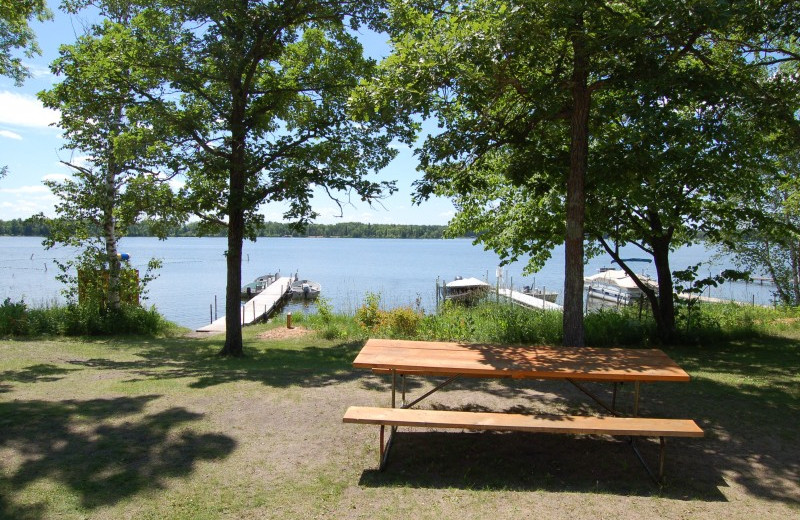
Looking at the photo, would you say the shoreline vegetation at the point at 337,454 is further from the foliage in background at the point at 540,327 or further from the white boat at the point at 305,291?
the white boat at the point at 305,291

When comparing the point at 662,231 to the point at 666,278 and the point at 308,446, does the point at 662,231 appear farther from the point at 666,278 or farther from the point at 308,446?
the point at 308,446

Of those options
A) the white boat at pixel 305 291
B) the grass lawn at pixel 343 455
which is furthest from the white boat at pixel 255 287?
the grass lawn at pixel 343 455

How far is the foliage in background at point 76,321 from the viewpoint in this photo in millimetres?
12734

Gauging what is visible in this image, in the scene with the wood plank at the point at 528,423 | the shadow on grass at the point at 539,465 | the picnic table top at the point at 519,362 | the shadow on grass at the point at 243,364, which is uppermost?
the picnic table top at the point at 519,362

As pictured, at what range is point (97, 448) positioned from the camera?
4512 mm

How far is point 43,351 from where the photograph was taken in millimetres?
10242

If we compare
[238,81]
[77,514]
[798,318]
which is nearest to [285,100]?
[238,81]

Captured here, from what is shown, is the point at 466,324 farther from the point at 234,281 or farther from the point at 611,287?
the point at 611,287

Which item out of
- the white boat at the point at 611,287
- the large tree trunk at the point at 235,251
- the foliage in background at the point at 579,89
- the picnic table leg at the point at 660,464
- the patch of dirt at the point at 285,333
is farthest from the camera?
the white boat at the point at 611,287

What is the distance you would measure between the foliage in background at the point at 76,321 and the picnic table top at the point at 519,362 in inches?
420

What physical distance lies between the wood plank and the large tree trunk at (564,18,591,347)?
304 centimetres

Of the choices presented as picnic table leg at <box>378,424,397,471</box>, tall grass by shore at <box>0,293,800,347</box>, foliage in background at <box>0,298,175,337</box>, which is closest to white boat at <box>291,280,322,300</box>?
tall grass by shore at <box>0,293,800,347</box>

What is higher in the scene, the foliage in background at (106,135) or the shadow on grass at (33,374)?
the foliage in background at (106,135)

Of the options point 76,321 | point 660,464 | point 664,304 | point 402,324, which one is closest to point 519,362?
point 660,464
